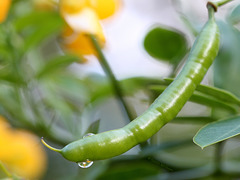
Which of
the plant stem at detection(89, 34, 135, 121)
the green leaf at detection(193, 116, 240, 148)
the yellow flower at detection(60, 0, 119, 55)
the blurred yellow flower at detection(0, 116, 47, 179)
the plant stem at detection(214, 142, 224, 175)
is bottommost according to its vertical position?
the blurred yellow flower at detection(0, 116, 47, 179)

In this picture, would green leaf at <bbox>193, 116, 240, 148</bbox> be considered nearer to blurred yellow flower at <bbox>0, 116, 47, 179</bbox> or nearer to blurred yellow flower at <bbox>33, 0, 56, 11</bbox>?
blurred yellow flower at <bbox>0, 116, 47, 179</bbox>

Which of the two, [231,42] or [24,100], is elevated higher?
[231,42]

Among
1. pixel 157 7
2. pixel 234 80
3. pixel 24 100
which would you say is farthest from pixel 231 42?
pixel 157 7

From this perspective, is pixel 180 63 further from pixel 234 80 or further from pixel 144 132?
pixel 144 132

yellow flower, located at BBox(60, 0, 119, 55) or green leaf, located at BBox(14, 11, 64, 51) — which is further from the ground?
yellow flower, located at BBox(60, 0, 119, 55)

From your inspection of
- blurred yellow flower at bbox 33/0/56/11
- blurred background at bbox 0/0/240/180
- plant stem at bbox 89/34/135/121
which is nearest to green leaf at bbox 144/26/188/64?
blurred background at bbox 0/0/240/180

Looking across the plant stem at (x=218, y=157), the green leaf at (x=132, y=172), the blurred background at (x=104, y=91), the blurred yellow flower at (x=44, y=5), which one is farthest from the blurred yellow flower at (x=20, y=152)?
the plant stem at (x=218, y=157)

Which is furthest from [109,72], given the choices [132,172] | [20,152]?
[20,152]
